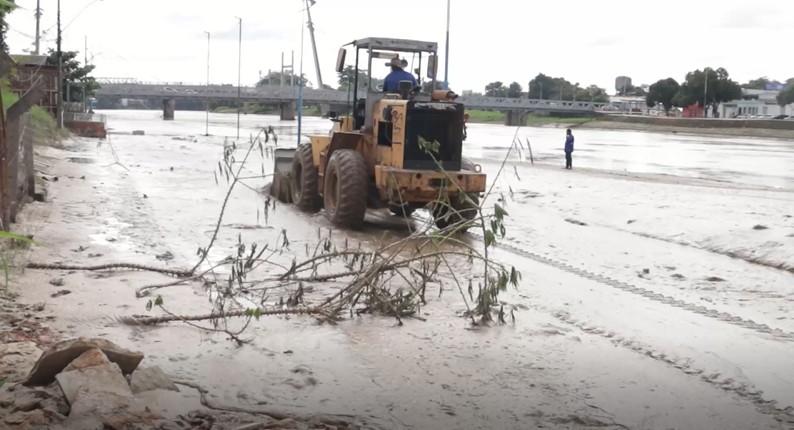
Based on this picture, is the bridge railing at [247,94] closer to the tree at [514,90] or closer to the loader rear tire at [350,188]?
the tree at [514,90]

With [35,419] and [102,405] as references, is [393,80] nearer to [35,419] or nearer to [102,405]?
[102,405]

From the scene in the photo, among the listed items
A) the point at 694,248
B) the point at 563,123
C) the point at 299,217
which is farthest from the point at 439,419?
the point at 563,123

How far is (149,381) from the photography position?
565 cm

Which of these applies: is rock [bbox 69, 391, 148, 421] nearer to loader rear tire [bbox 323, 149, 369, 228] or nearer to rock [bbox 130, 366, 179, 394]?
rock [bbox 130, 366, 179, 394]

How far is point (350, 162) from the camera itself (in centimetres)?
1361

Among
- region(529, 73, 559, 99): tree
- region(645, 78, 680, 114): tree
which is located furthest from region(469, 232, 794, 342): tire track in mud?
region(529, 73, 559, 99): tree

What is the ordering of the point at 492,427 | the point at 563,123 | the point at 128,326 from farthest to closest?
the point at 563,123 → the point at 128,326 → the point at 492,427

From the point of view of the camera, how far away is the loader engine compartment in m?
13.2

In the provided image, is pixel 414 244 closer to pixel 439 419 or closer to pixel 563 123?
pixel 439 419

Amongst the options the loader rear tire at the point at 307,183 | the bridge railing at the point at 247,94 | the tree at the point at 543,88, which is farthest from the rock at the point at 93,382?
the tree at the point at 543,88

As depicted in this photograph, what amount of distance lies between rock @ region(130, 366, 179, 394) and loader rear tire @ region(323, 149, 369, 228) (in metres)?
7.81

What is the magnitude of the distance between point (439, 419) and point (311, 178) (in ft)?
33.9

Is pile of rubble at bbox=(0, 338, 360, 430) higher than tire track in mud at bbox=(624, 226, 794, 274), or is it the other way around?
pile of rubble at bbox=(0, 338, 360, 430)

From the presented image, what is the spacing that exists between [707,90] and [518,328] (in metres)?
75.1
